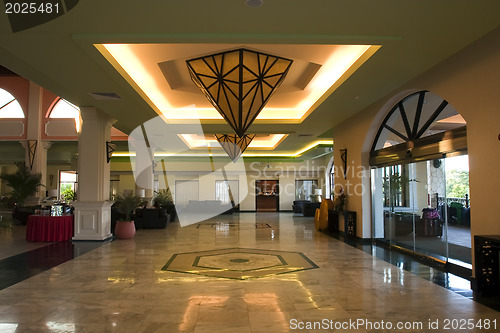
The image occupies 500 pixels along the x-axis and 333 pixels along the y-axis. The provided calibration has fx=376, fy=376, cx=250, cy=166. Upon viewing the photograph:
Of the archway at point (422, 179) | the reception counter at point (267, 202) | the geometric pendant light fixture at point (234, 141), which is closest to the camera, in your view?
the archway at point (422, 179)

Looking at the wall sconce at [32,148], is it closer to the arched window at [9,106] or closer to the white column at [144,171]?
the arched window at [9,106]

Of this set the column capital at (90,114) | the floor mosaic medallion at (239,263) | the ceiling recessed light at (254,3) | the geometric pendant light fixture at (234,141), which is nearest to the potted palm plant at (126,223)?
the column capital at (90,114)

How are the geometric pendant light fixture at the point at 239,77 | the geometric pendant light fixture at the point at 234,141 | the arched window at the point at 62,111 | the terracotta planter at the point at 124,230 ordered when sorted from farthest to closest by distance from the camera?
the arched window at the point at 62,111 → the geometric pendant light fixture at the point at 234,141 → the terracotta planter at the point at 124,230 → the geometric pendant light fixture at the point at 239,77

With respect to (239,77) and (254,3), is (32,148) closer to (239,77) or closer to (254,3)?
(239,77)

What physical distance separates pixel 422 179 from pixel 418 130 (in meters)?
1.02

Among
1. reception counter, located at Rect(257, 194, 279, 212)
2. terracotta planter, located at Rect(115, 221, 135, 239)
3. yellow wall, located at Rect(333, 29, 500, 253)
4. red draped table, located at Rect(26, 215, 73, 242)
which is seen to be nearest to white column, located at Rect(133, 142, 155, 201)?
terracotta planter, located at Rect(115, 221, 135, 239)

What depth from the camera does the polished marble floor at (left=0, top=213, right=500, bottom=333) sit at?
3755mm

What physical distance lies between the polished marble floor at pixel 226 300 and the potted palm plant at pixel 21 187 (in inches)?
341

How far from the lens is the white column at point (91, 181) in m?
9.40

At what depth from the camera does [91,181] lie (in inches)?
374

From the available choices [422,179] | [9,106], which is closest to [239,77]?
[422,179]

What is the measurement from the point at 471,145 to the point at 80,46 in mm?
5583

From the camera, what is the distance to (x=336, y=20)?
436cm

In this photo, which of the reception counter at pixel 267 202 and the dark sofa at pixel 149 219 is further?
the reception counter at pixel 267 202
